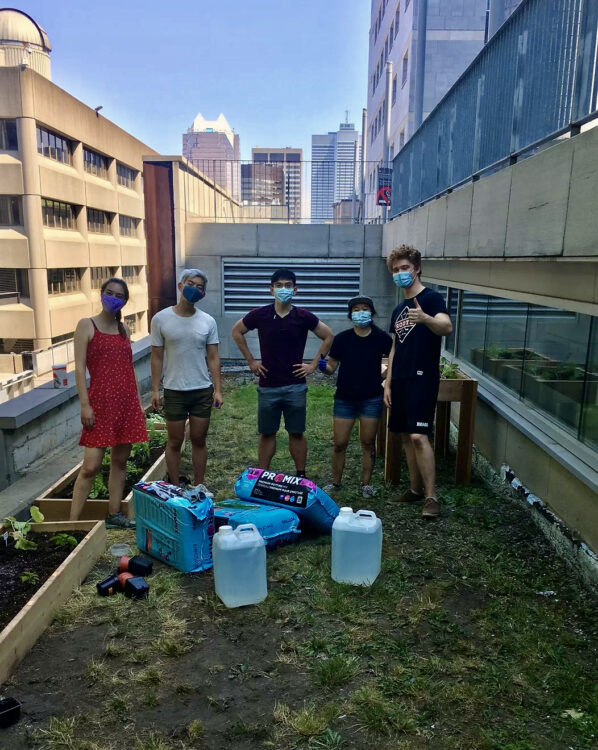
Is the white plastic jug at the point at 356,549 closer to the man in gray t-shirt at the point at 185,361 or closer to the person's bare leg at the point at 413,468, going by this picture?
the person's bare leg at the point at 413,468

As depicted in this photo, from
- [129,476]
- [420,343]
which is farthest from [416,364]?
[129,476]

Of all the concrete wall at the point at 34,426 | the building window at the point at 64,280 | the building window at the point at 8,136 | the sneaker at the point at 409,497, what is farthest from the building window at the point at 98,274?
the sneaker at the point at 409,497

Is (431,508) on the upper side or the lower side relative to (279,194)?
lower

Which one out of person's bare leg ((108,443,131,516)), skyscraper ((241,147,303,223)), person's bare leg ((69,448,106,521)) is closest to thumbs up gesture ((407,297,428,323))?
person's bare leg ((108,443,131,516))

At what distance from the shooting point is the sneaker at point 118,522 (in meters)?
4.52

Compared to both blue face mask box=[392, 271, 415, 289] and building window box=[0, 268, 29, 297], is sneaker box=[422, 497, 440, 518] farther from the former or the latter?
building window box=[0, 268, 29, 297]

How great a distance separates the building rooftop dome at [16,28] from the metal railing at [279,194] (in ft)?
92.0

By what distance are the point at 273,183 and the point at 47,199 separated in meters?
18.6

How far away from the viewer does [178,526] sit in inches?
147

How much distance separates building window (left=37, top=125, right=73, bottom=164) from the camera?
27531mm

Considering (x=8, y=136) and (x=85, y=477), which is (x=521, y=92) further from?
(x=8, y=136)

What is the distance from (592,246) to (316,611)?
266 cm

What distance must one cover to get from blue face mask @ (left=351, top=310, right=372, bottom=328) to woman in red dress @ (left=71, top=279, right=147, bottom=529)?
1.98m

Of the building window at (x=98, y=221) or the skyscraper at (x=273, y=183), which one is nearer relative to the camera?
the skyscraper at (x=273, y=183)
